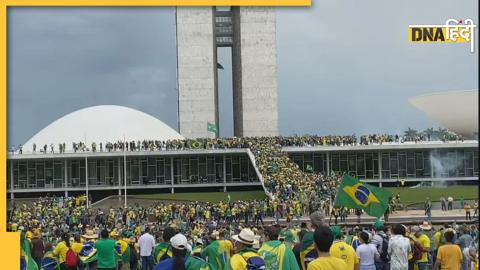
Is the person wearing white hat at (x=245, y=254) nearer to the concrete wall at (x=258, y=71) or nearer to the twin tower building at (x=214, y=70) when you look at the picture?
the twin tower building at (x=214, y=70)

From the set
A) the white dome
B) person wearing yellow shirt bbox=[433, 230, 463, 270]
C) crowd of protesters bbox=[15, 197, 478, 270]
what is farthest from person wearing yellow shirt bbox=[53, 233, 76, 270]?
the white dome

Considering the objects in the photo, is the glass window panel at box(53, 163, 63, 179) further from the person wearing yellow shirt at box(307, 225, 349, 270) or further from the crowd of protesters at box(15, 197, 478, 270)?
the person wearing yellow shirt at box(307, 225, 349, 270)

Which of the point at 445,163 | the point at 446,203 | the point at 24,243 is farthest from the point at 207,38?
the point at 24,243

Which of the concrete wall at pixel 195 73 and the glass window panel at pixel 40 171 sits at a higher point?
the concrete wall at pixel 195 73

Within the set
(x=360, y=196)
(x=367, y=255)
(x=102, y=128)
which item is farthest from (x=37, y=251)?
(x=102, y=128)

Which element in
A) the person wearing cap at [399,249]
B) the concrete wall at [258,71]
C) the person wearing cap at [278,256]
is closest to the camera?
the person wearing cap at [278,256]

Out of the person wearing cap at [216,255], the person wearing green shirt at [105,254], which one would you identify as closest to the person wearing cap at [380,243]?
the person wearing cap at [216,255]

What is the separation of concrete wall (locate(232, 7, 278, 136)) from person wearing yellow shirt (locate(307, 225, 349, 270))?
219 feet

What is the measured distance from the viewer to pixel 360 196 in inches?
571

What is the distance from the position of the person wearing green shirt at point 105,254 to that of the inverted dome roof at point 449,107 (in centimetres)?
539

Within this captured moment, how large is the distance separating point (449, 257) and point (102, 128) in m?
60.0

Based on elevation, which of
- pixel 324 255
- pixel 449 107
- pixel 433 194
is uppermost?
pixel 449 107

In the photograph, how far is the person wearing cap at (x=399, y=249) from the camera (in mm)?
10523

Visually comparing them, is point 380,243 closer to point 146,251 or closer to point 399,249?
point 399,249
